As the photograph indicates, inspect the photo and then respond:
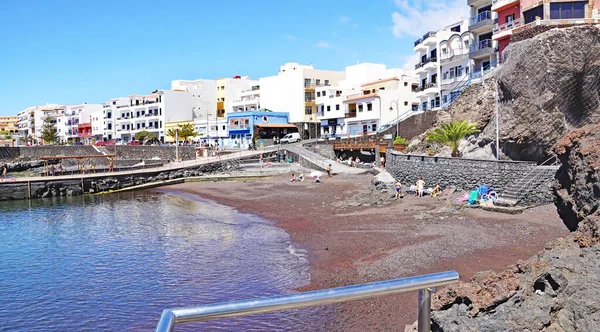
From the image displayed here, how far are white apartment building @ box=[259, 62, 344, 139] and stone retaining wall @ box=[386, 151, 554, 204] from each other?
1819 inches

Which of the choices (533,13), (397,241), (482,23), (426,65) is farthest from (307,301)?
(426,65)

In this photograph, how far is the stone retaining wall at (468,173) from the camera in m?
22.4

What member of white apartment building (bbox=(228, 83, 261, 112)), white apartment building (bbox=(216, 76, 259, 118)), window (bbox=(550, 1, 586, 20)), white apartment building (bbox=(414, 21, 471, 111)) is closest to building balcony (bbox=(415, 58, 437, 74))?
white apartment building (bbox=(414, 21, 471, 111))

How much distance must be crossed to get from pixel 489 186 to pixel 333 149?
115ft

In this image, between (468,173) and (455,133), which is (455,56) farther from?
(468,173)

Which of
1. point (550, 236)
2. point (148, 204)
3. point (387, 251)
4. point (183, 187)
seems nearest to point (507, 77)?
point (550, 236)

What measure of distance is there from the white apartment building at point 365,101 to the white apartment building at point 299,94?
2.79m

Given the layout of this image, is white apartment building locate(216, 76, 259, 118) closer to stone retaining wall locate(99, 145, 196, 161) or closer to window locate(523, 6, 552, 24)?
stone retaining wall locate(99, 145, 196, 161)

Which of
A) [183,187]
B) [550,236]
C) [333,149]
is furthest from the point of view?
[333,149]

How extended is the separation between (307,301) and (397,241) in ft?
54.9

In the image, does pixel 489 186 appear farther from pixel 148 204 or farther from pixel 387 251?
pixel 148 204

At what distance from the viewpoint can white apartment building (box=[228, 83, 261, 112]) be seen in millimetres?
88500

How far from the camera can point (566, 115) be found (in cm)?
2617

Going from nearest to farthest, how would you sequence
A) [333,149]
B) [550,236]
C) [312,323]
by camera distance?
1. [312,323]
2. [550,236]
3. [333,149]
